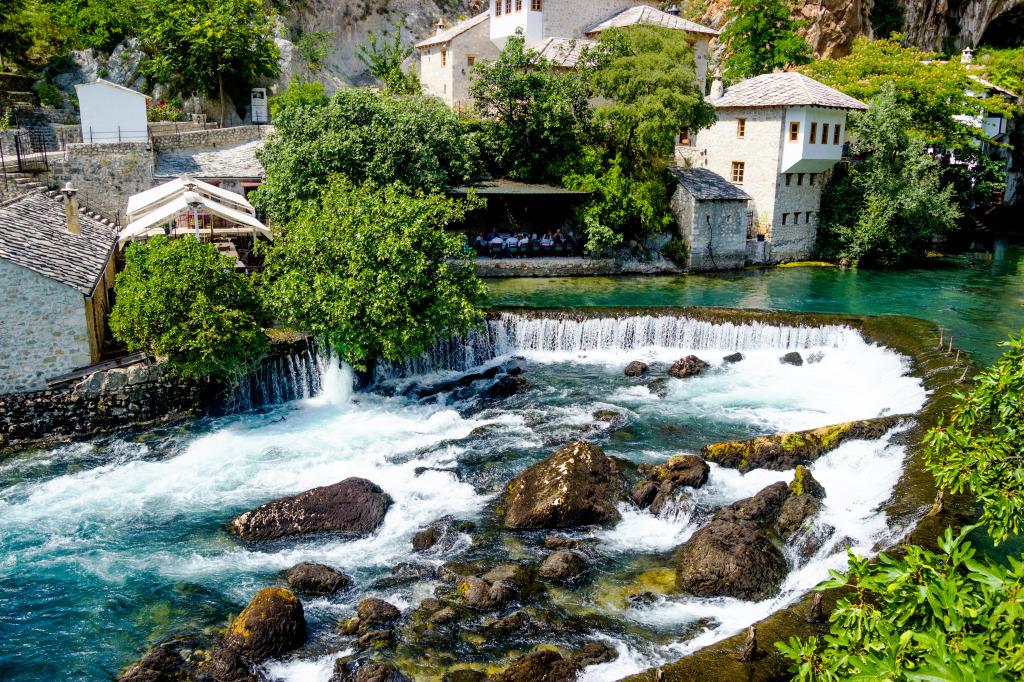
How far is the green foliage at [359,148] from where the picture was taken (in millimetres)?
30344

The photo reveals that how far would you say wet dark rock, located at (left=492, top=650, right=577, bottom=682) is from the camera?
1142 centimetres

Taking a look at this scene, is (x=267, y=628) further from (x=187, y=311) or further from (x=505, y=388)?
(x=505, y=388)

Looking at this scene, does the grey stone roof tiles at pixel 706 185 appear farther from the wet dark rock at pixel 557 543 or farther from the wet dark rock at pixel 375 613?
the wet dark rock at pixel 375 613

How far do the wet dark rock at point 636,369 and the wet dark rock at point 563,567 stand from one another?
10700 millimetres

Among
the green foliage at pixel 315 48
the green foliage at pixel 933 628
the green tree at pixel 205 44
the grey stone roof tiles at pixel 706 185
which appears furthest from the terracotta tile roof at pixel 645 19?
the green foliage at pixel 933 628

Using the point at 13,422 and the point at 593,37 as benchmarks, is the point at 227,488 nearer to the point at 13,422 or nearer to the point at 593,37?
the point at 13,422

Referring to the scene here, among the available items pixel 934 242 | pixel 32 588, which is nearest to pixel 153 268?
pixel 32 588

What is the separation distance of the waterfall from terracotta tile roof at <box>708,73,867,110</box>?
15235 millimetres

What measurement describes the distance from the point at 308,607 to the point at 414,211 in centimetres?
1254

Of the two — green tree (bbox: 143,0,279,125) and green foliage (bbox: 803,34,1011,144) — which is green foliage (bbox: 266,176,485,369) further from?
green foliage (bbox: 803,34,1011,144)

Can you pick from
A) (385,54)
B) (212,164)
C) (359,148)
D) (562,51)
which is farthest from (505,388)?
(385,54)

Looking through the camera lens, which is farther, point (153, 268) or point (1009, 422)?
point (153, 268)

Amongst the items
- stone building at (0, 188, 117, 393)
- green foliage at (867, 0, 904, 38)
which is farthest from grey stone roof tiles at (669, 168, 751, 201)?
green foliage at (867, 0, 904, 38)

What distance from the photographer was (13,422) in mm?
19188
